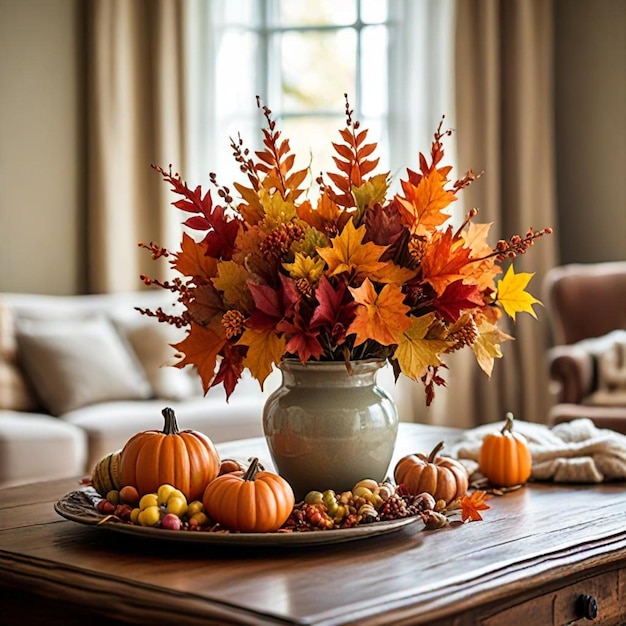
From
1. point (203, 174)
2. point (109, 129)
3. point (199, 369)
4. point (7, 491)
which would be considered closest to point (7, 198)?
point (109, 129)

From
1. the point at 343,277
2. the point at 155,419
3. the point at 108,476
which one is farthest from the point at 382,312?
the point at 155,419

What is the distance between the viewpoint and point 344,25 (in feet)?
18.2

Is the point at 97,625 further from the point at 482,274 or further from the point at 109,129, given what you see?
A: the point at 109,129

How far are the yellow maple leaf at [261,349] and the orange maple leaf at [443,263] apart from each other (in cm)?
26

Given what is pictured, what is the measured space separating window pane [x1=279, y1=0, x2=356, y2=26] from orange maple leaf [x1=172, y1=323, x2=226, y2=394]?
4119 millimetres

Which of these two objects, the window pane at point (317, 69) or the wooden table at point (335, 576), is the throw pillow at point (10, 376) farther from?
the wooden table at point (335, 576)

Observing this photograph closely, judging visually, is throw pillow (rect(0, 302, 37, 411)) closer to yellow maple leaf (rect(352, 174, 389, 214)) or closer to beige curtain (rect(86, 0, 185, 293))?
beige curtain (rect(86, 0, 185, 293))

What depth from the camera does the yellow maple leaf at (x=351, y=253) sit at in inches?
65.7

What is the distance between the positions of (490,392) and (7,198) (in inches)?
99.5

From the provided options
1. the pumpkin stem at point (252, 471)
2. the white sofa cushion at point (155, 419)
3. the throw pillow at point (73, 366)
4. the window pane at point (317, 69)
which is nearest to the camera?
the pumpkin stem at point (252, 471)

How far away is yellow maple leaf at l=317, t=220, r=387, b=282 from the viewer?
1.67 meters

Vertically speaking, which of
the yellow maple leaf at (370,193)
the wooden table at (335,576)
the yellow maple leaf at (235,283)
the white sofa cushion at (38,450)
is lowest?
the white sofa cushion at (38,450)

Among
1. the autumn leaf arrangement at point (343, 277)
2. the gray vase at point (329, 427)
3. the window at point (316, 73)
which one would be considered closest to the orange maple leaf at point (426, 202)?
the autumn leaf arrangement at point (343, 277)

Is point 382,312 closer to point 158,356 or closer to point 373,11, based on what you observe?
point 158,356
